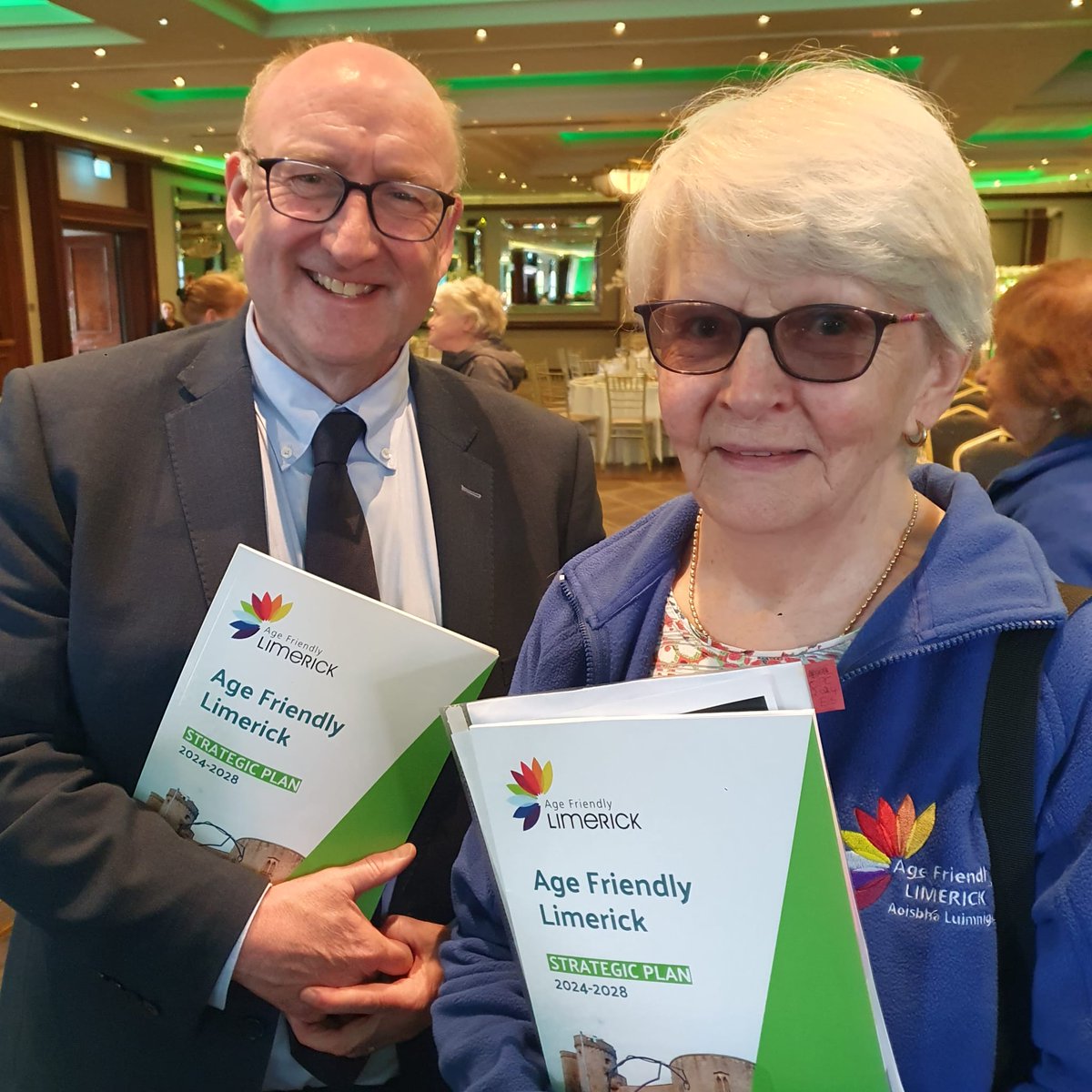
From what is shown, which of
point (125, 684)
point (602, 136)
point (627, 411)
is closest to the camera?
point (125, 684)

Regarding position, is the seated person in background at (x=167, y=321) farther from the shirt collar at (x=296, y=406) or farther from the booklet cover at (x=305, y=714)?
the booklet cover at (x=305, y=714)

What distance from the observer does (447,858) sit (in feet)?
4.51

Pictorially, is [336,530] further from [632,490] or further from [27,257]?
[27,257]

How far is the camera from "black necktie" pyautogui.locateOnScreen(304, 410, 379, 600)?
4.40 feet

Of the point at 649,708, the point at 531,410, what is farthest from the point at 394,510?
the point at 649,708

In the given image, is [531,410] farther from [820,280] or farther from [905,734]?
[905,734]

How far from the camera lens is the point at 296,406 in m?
1.43

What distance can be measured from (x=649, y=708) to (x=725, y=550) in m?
0.36

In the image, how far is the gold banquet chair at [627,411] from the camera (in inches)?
409

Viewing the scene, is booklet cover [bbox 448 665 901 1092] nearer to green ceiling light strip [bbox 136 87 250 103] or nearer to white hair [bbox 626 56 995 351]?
white hair [bbox 626 56 995 351]

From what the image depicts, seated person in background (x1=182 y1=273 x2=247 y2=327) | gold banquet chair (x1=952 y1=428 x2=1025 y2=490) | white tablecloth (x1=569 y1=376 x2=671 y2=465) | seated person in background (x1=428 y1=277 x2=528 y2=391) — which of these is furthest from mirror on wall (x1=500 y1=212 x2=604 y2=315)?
gold banquet chair (x1=952 y1=428 x2=1025 y2=490)

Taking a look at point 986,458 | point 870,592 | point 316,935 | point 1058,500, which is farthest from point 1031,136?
point 316,935

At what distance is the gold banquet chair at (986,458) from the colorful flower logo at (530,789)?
3.11 metres

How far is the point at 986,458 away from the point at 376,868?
3092 mm
